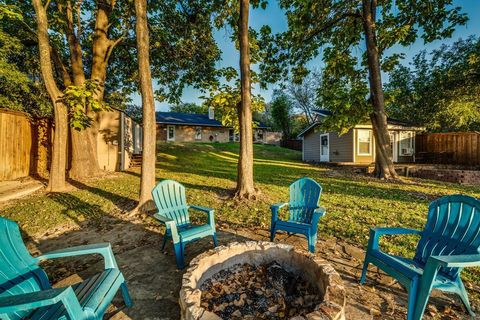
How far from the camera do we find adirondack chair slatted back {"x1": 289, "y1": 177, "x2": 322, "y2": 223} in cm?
359

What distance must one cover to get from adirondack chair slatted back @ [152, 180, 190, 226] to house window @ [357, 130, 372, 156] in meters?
14.9

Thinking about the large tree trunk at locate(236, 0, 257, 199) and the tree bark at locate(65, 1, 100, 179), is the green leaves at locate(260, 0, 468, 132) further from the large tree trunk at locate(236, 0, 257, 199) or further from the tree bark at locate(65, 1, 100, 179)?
the tree bark at locate(65, 1, 100, 179)

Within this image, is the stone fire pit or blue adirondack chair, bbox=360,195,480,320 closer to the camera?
the stone fire pit

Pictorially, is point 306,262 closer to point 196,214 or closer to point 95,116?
point 196,214

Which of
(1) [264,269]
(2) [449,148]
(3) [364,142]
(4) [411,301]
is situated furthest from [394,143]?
(1) [264,269]

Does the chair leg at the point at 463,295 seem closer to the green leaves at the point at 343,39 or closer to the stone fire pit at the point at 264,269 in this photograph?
the stone fire pit at the point at 264,269

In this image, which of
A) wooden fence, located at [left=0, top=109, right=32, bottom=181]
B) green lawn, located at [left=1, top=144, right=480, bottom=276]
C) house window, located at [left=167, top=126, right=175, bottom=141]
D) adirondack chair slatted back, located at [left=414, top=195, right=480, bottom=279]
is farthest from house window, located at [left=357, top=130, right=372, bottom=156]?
house window, located at [left=167, top=126, right=175, bottom=141]

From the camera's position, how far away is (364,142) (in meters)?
15.4

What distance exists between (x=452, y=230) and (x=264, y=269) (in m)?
2.01

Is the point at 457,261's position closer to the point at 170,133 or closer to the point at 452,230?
the point at 452,230

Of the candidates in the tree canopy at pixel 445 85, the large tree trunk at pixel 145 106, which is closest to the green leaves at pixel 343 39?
the tree canopy at pixel 445 85

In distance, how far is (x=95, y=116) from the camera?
384 inches

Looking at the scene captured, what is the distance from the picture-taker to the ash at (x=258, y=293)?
1.99 meters

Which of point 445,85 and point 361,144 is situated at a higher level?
point 445,85
